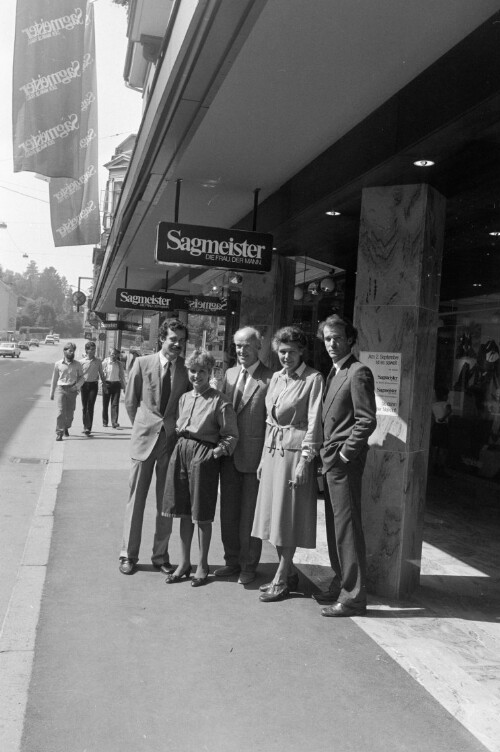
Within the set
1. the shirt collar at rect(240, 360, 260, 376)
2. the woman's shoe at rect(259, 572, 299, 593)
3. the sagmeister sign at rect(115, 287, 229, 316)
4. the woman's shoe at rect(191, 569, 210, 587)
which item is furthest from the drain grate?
the woman's shoe at rect(259, 572, 299, 593)

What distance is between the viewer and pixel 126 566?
17.5 ft

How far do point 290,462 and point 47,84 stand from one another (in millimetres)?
6517

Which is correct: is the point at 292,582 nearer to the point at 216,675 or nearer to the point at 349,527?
the point at 349,527

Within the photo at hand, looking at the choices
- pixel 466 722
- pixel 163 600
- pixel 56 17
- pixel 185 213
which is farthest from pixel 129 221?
pixel 466 722

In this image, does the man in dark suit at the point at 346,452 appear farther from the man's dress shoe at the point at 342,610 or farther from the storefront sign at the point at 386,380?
the storefront sign at the point at 386,380

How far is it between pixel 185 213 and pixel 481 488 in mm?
5665

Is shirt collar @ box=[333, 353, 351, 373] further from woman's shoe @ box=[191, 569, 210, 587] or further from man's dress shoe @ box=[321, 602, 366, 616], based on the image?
woman's shoe @ box=[191, 569, 210, 587]

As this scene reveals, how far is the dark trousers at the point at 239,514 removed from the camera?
531 centimetres

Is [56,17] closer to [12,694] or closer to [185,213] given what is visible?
[185,213]

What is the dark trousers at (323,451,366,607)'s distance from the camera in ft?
15.4

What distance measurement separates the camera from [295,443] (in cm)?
488

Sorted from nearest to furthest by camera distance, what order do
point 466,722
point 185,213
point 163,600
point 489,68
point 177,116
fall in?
point 466,722, point 489,68, point 177,116, point 163,600, point 185,213

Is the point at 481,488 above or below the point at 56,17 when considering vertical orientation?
below

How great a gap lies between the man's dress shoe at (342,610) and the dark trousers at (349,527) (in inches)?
1.1
